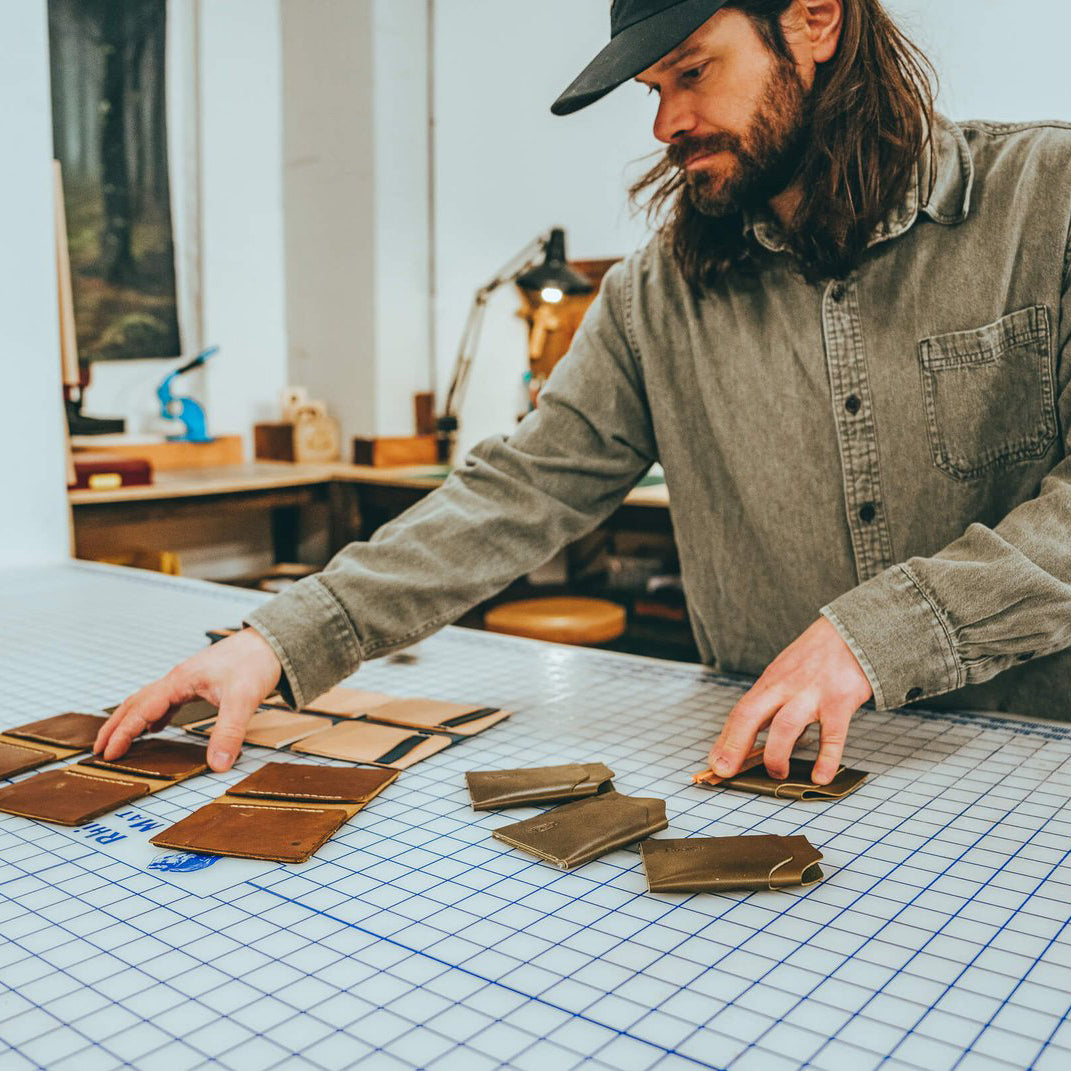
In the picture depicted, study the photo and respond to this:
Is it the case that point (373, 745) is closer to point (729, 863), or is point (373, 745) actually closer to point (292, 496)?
point (729, 863)

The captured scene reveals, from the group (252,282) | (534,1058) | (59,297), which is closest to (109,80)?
(252,282)

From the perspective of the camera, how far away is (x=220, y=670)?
42.4 inches

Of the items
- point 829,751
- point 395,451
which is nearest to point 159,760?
point 829,751

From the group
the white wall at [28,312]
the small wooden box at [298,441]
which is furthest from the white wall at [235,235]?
the white wall at [28,312]

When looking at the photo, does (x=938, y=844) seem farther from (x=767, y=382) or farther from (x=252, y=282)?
(x=252, y=282)

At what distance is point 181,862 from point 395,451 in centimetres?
316

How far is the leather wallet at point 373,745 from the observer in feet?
3.33

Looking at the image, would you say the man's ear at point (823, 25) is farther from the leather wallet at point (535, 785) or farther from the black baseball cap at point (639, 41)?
the leather wallet at point (535, 785)

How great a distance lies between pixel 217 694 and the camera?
42.1 inches

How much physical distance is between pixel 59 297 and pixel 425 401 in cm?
216

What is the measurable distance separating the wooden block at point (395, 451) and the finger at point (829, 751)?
3.05 m

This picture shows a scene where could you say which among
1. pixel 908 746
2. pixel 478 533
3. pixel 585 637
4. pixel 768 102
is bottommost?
pixel 585 637

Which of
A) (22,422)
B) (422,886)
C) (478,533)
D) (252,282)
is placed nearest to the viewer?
(422,886)

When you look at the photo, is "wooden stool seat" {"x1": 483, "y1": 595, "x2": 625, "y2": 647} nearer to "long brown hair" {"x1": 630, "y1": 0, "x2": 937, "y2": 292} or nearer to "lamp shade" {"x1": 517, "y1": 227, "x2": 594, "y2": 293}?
"lamp shade" {"x1": 517, "y1": 227, "x2": 594, "y2": 293}
